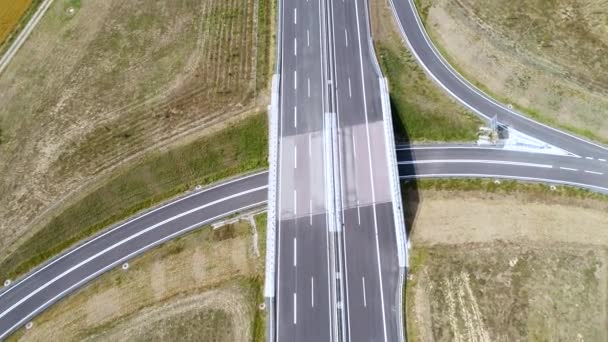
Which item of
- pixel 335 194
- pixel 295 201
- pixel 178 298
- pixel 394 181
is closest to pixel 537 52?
pixel 394 181

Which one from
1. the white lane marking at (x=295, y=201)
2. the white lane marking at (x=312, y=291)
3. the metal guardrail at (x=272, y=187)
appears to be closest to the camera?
the white lane marking at (x=312, y=291)

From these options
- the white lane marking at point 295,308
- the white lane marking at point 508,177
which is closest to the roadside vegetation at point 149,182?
the white lane marking at point 295,308

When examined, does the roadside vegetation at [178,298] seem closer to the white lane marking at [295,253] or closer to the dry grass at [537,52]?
the white lane marking at [295,253]

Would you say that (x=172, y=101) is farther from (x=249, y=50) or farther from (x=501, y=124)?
(x=501, y=124)

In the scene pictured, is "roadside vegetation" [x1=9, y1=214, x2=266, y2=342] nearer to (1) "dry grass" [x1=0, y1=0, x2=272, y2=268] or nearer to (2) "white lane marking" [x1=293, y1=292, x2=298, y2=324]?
(2) "white lane marking" [x1=293, y1=292, x2=298, y2=324]

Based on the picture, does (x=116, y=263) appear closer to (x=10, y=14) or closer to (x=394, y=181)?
(x=394, y=181)
